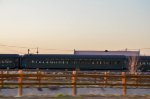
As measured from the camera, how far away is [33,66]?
66000mm

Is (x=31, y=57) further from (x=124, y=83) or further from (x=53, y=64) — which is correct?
(x=124, y=83)

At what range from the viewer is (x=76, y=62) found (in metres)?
65.7

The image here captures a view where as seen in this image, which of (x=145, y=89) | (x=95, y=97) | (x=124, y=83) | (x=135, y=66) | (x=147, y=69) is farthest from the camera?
(x=147, y=69)

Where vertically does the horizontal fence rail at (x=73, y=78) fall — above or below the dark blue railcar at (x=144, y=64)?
below

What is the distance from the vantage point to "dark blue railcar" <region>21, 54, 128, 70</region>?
64.8 metres

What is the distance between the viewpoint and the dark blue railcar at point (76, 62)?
212ft

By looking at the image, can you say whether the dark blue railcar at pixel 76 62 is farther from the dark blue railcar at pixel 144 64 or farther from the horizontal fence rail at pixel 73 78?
the horizontal fence rail at pixel 73 78

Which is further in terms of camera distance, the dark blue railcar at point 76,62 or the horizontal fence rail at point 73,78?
the dark blue railcar at point 76,62

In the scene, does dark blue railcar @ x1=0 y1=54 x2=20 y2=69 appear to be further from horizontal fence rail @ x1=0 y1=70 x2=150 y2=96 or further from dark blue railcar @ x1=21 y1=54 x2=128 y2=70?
horizontal fence rail @ x1=0 y1=70 x2=150 y2=96

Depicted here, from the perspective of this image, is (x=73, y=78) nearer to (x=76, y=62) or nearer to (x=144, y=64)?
(x=76, y=62)

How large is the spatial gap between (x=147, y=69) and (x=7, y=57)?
2159 cm

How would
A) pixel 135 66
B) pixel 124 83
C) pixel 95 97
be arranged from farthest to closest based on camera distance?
1. pixel 135 66
2. pixel 124 83
3. pixel 95 97

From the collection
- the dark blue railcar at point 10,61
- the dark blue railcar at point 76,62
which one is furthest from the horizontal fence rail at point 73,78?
the dark blue railcar at point 10,61

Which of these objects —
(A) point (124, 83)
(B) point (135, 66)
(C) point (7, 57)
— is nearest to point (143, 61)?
(B) point (135, 66)
